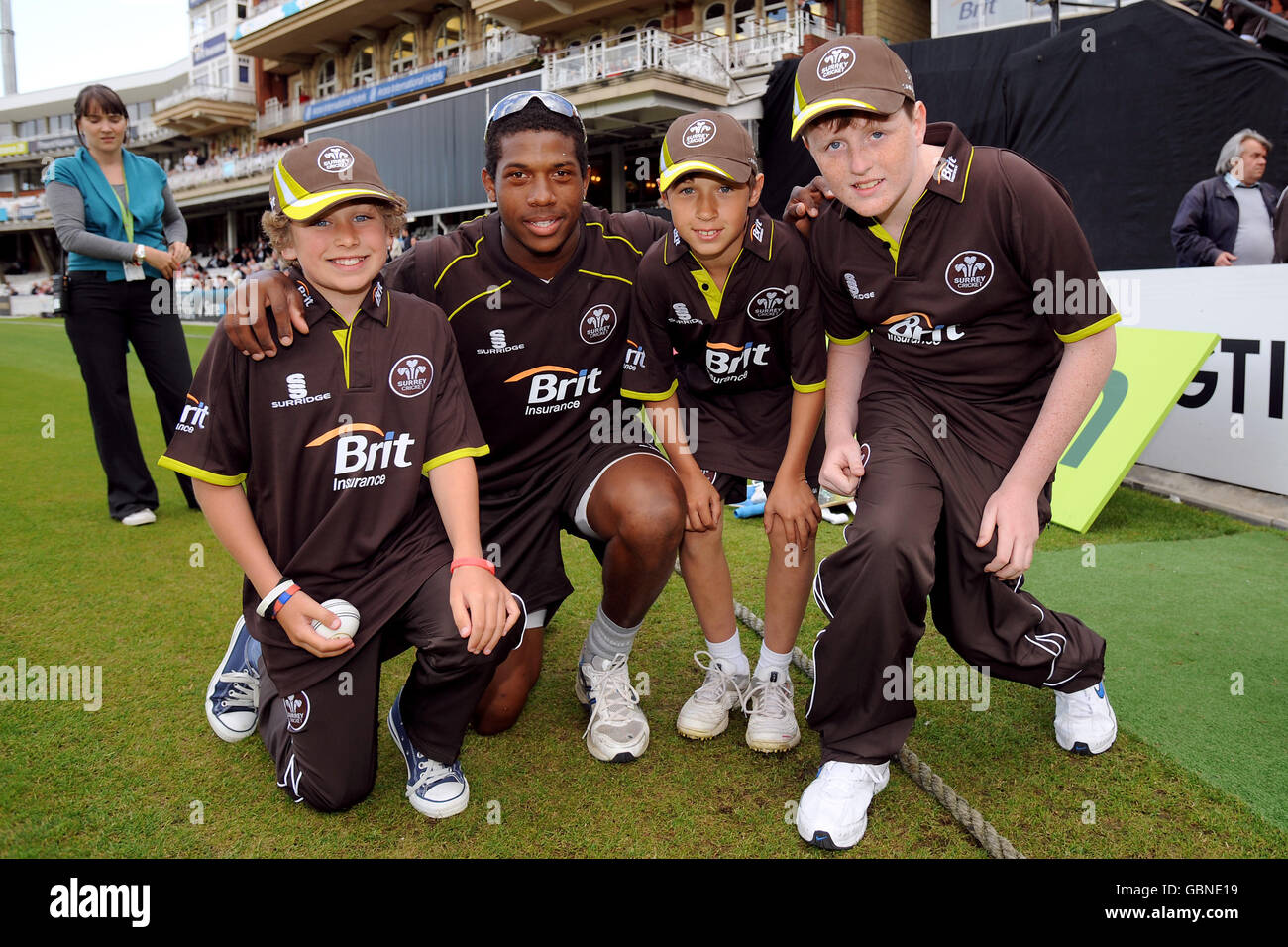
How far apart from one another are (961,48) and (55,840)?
1294 centimetres

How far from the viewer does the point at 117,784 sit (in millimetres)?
2477

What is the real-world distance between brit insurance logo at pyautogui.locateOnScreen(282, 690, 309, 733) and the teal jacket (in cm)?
376

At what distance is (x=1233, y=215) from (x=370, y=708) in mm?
7386

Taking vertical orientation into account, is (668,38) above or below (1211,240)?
above

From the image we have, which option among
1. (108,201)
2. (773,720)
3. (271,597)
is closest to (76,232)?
(108,201)

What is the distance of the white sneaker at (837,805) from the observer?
2201mm

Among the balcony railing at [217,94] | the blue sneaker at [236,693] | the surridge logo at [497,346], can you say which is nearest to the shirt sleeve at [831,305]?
the surridge logo at [497,346]

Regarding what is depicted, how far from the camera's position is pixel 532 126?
2.84 m

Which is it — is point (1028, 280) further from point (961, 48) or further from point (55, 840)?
point (961, 48)

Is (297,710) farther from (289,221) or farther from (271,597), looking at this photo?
(289,221)

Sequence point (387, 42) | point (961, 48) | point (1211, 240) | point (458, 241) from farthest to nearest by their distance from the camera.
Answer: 1. point (387, 42)
2. point (961, 48)
3. point (1211, 240)
4. point (458, 241)

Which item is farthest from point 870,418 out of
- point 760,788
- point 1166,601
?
point 1166,601

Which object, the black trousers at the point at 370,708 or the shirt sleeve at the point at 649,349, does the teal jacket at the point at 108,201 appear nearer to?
A: the shirt sleeve at the point at 649,349

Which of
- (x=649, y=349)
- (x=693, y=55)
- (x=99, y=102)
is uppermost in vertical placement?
(x=693, y=55)
